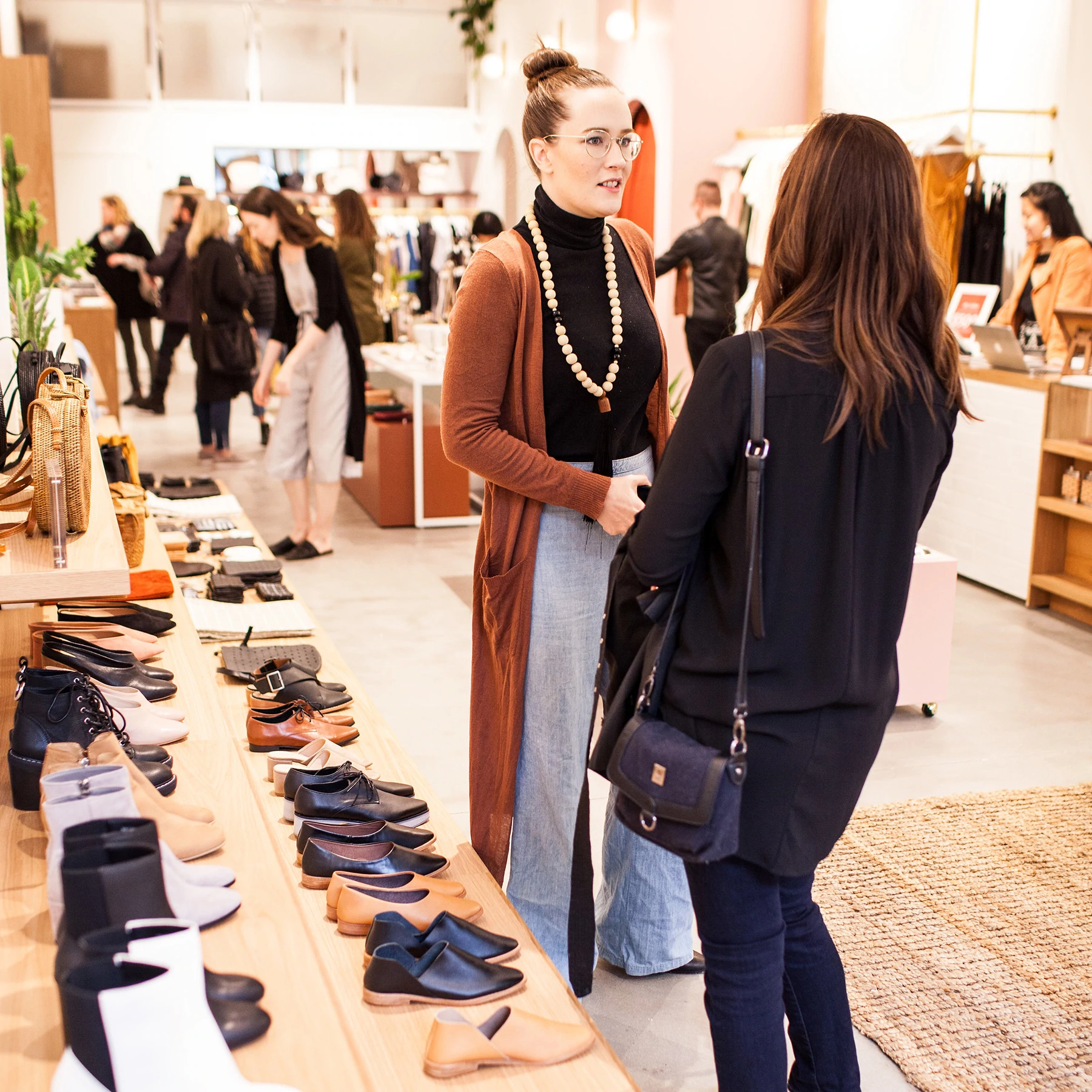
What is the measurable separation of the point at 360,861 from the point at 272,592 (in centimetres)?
176

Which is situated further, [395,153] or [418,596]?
[395,153]

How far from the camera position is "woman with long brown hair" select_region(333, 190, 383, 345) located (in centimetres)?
687

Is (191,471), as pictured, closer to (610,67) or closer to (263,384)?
(263,384)

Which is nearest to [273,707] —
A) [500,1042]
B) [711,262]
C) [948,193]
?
[500,1042]

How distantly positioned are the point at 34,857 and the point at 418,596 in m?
3.56

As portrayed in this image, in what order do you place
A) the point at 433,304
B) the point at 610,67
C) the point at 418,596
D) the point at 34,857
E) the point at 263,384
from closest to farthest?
the point at 34,857 → the point at 418,596 → the point at 263,384 → the point at 610,67 → the point at 433,304

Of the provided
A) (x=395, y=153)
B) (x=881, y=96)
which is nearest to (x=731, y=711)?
(x=881, y=96)

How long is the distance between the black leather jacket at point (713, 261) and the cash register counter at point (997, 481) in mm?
2246

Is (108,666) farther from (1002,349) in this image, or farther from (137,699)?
(1002,349)

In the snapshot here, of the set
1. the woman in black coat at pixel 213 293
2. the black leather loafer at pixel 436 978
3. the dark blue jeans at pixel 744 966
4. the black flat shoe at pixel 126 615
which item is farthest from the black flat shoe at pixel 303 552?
the dark blue jeans at pixel 744 966

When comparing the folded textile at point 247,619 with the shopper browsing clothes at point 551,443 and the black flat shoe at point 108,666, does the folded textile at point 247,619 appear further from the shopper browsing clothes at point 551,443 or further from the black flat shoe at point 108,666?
the shopper browsing clothes at point 551,443

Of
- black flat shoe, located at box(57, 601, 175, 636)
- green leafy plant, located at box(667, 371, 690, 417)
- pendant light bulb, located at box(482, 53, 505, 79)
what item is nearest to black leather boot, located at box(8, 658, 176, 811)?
black flat shoe, located at box(57, 601, 175, 636)

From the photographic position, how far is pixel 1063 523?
17.3ft

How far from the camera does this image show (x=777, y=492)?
1.46 m
